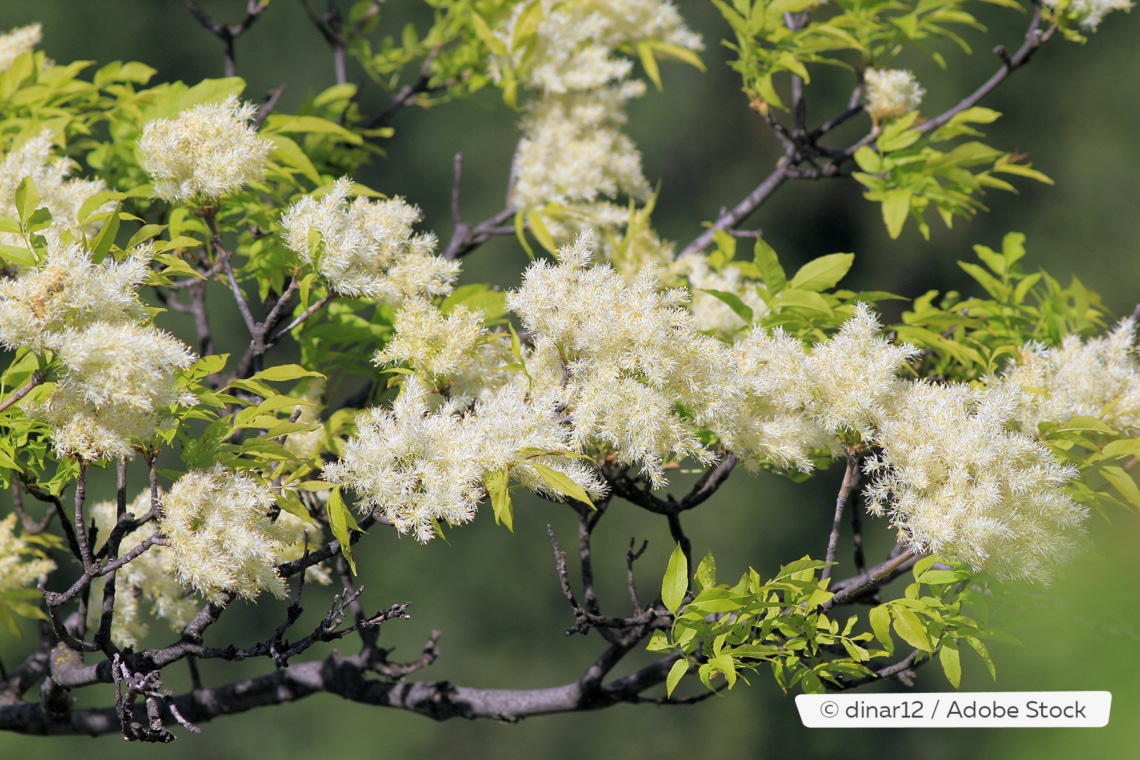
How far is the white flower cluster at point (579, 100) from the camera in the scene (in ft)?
5.66

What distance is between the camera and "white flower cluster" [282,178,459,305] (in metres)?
1.00

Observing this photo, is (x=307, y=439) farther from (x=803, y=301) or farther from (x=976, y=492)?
(x=976, y=492)

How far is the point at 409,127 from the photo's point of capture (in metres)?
7.08

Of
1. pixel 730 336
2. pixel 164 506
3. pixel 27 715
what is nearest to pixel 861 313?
pixel 730 336

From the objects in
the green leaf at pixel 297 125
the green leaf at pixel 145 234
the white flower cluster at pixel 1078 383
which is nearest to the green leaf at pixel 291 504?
the green leaf at pixel 145 234

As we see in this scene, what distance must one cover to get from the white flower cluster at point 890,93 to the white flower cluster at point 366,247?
804 millimetres

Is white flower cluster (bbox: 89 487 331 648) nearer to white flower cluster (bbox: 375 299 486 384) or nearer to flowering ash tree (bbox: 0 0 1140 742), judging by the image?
flowering ash tree (bbox: 0 0 1140 742)

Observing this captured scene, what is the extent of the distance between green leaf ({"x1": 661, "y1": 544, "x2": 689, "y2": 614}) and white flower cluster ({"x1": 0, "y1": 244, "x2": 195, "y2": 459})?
480mm

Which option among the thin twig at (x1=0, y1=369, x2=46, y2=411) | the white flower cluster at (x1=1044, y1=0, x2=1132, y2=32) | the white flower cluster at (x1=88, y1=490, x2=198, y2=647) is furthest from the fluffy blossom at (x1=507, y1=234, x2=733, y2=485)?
the white flower cluster at (x1=1044, y1=0, x2=1132, y2=32)

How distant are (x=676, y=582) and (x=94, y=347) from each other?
566 mm

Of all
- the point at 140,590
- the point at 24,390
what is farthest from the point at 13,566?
the point at 24,390

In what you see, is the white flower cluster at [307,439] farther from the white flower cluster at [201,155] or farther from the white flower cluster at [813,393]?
the white flower cluster at [813,393]

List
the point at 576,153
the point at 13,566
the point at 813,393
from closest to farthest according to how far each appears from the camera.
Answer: the point at 813,393
the point at 13,566
the point at 576,153

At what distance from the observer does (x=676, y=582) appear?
0.98m
